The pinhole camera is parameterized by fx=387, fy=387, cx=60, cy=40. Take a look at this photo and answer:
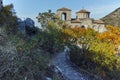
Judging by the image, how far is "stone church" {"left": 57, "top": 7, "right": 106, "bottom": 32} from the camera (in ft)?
155

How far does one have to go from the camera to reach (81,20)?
5003 centimetres

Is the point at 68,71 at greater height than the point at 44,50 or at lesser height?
lesser

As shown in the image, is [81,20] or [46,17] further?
[81,20]

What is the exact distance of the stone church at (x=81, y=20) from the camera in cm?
4728

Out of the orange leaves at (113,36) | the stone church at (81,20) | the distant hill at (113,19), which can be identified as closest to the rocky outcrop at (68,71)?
the orange leaves at (113,36)

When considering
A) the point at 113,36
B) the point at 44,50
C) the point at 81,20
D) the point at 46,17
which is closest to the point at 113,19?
the point at 81,20

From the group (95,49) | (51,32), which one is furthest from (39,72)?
(51,32)

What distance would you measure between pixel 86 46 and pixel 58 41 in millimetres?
1627

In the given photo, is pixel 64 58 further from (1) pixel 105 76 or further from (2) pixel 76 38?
(2) pixel 76 38

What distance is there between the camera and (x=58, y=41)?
22.1 m

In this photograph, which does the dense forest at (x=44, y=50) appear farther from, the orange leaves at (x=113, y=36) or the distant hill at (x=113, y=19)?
the distant hill at (x=113, y=19)

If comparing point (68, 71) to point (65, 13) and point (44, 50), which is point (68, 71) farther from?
point (65, 13)

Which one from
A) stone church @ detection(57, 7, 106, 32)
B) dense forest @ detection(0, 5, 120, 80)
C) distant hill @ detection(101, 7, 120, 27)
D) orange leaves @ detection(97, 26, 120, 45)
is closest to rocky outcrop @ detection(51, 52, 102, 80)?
dense forest @ detection(0, 5, 120, 80)

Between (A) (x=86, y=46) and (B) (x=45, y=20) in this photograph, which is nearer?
(A) (x=86, y=46)
